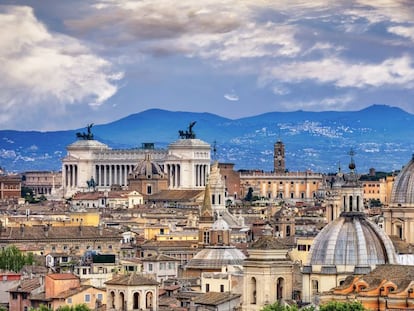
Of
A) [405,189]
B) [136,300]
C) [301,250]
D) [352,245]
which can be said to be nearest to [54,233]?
[301,250]

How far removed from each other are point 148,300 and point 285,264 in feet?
14.2

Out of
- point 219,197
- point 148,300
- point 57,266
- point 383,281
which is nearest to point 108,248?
point 219,197

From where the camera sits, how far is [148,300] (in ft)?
191

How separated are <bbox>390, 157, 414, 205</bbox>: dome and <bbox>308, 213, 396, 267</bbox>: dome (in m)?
27.9

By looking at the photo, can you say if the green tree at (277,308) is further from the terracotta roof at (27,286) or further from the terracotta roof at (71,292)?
the terracotta roof at (27,286)

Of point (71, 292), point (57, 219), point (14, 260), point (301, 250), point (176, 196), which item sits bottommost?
point (71, 292)

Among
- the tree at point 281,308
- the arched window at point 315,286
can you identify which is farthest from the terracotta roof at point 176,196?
the tree at point 281,308

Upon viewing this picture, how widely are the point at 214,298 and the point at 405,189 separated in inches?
1002

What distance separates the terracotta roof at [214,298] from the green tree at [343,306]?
27.0 ft

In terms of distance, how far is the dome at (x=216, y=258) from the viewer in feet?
250

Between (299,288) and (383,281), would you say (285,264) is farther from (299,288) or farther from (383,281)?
(383,281)

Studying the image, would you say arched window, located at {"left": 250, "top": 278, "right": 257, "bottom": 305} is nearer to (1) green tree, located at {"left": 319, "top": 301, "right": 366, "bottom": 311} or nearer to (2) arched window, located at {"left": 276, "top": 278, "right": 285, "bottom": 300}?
(2) arched window, located at {"left": 276, "top": 278, "right": 285, "bottom": 300}

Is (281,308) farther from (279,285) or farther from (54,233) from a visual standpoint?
(54,233)

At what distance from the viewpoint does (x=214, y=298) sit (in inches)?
2386
